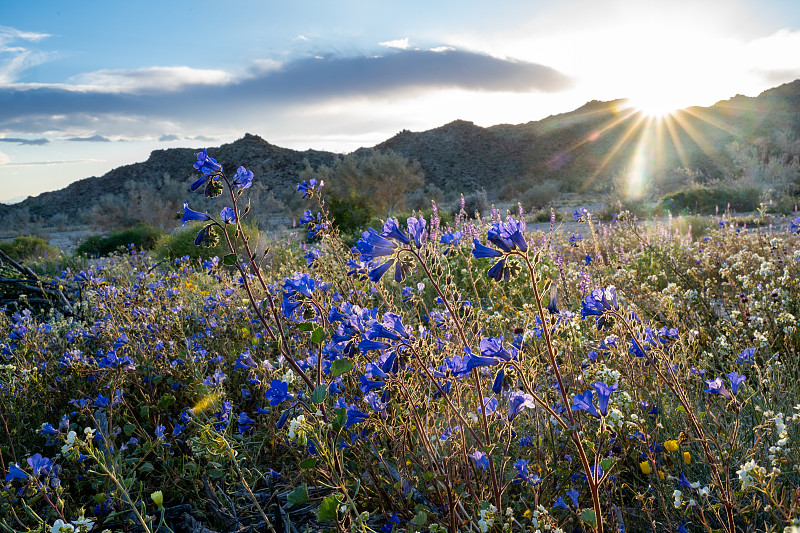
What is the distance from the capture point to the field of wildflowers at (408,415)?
4.99ft

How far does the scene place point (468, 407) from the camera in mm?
2414

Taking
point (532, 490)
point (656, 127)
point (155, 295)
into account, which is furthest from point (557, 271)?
point (656, 127)

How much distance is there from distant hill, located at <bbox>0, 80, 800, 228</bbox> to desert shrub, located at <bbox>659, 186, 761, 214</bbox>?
21462 millimetres

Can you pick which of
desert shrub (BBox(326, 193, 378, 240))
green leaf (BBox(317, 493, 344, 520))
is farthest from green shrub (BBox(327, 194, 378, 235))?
green leaf (BBox(317, 493, 344, 520))

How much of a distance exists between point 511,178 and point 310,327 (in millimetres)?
41251

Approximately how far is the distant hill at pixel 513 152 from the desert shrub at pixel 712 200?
21462 mm

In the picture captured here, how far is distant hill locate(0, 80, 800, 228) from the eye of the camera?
39.6 m

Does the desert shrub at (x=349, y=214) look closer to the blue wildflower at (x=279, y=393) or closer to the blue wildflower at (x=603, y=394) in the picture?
the blue wildflower at (x=279, y=393)

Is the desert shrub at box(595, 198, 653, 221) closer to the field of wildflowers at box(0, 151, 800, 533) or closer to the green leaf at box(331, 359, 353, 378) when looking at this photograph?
the field of wildflowers at box(0, 151, 800, 533)

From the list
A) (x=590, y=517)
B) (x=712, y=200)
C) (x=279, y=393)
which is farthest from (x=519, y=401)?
(x=712, y=200)

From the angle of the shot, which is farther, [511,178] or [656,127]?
[656,127]

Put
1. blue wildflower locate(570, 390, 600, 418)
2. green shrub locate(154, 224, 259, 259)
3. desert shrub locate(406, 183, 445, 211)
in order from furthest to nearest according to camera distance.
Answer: desert shrub locate(406, 183, 445, 211), green shrub locate(154, 224, 259, 259), blue wildflower locate(570, 390, 600, 418)

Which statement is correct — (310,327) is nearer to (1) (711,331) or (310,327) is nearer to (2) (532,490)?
(2) (532,490)

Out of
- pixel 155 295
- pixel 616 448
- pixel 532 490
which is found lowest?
pixel 532 490
